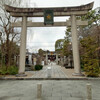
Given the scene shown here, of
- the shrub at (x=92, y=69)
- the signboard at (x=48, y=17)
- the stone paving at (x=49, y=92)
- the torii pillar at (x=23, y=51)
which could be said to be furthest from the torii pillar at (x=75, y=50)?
the torii pillar at (x=23, y=51)

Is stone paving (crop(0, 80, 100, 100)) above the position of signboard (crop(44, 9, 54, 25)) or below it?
below

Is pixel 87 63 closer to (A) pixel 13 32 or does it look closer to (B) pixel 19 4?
(A) pixel 13 32

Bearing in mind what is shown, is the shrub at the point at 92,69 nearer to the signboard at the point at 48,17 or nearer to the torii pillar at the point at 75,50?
the torii pillar at the point at 75,50

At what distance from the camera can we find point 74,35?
9.33 metres

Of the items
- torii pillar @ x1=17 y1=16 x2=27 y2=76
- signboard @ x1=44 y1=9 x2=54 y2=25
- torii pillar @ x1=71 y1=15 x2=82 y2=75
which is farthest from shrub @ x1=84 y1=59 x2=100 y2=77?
torii pillar @ x1=17 y1=16 x2=27 y2=76

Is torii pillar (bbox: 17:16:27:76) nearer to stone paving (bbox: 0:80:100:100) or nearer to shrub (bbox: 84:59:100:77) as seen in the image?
stone paving (bbox: 0:80:100:100)

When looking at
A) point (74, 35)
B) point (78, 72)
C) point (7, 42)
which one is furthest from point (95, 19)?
point (7, 42)

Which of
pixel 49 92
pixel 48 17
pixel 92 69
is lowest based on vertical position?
pixel 49 92

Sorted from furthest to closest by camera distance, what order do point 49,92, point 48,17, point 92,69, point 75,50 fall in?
point 48,17 → point 75,50 → point 92,69 → point 49,92

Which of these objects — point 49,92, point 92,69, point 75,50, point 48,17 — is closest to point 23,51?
point 48,17

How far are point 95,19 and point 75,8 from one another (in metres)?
5.89

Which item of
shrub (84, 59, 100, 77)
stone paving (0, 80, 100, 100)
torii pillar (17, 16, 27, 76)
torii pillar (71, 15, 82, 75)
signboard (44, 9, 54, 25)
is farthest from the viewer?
signboard (44, 9, 54, 25)

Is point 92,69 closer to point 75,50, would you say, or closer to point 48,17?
point 75,50

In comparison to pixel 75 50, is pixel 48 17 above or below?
above
